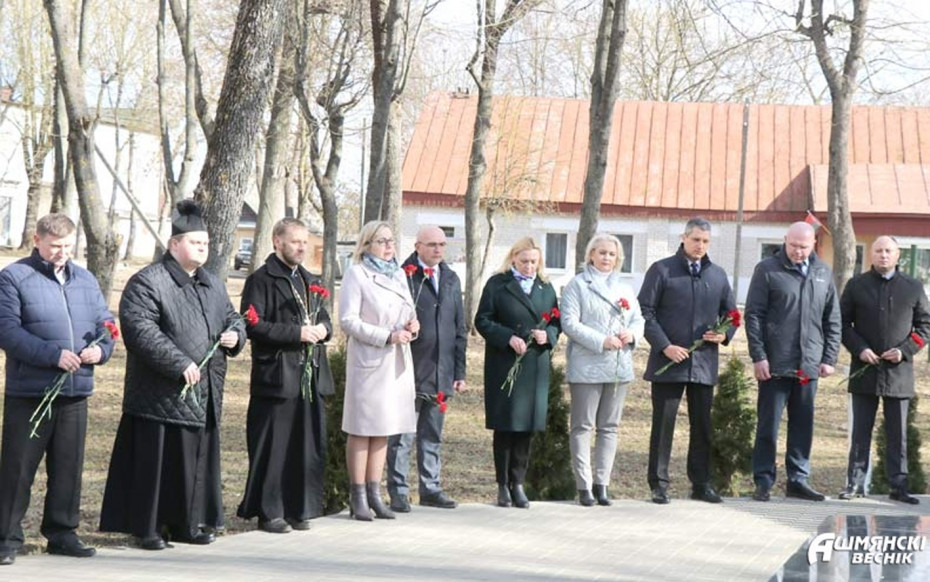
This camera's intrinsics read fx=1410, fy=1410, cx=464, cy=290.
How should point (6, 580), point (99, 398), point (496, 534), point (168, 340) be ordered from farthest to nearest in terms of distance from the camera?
point (99, 398) < point (496, 534) < point (168, 340) < point (6, 580)

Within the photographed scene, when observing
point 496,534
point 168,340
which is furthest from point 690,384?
→ point 168,340

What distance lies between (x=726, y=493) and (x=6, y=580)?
5.77 meters

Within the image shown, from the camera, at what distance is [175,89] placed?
1586 inches

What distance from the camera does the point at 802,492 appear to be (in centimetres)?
1062

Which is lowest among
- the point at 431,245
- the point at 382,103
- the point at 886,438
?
the point at 886,438

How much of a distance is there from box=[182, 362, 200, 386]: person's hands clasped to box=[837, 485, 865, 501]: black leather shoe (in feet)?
17.7

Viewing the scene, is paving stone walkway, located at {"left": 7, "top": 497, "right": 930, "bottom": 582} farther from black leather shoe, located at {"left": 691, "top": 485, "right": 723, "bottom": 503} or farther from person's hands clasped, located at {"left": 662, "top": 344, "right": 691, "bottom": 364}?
person's hands clasped, located at {"left": 662, "top": 344, "right": 691, "bottom": 364}

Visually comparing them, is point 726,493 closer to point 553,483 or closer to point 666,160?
point 553,483

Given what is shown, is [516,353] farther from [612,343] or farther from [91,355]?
[91,355]

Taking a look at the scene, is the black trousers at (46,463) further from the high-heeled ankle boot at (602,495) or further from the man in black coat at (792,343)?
the man in black coat at (792,343)

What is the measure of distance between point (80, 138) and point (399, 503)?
536 centimetres

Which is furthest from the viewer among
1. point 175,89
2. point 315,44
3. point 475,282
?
point 175,89

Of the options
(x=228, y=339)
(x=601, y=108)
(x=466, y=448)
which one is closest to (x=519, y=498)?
(x=228, y=339)

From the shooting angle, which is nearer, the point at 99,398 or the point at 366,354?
the point at 366,354
